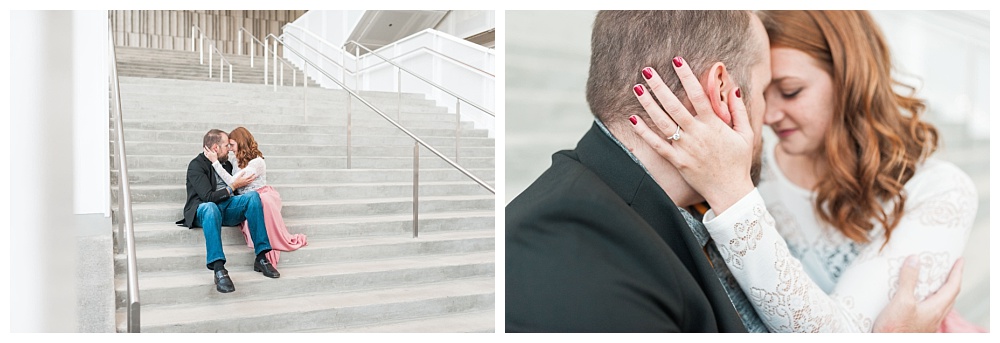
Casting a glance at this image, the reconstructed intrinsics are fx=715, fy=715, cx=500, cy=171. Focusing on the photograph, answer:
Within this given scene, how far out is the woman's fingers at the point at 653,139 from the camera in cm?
195

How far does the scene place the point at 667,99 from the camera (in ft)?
6.43

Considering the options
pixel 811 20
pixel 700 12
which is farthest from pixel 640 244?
pixel 811 20

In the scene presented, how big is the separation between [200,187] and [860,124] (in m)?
2.53

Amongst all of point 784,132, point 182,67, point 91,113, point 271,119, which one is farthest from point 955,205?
point 182,67

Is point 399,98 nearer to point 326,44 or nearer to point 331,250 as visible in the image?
point 326,44

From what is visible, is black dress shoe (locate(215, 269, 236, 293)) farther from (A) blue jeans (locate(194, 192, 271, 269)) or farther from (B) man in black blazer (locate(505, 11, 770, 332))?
(B) man in black blazer (locate(505, 11, 770, 332))

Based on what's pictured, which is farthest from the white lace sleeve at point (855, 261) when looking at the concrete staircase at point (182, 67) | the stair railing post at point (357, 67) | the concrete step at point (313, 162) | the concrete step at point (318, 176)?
the concrete staircase at point (182, 67)

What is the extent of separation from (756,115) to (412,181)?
2.49 m

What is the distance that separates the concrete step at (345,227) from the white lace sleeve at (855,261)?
84.3 inches

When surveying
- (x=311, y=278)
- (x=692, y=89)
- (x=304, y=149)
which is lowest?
(x=311, y=278)

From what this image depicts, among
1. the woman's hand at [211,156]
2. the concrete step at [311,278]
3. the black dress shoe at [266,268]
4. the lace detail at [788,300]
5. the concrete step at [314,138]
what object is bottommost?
the concrete step at [311,278]

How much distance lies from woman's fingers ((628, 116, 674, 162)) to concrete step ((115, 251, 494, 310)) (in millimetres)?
1746

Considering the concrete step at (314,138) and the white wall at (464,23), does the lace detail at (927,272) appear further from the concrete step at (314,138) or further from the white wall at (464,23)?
the concrete step at (314,138)

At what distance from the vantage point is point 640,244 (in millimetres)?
1767
